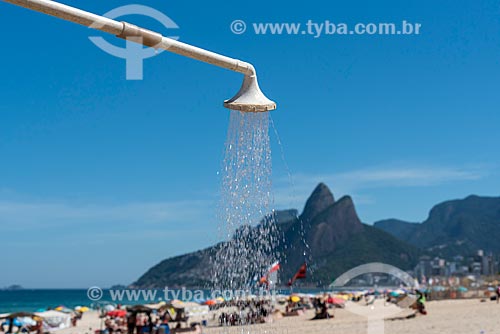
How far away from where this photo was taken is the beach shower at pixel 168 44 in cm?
299

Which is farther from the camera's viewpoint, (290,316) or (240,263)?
(290,316)

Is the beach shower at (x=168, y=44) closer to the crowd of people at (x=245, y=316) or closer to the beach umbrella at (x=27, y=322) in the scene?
the crowd of people at (x=245, y=316)

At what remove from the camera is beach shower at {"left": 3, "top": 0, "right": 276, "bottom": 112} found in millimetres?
2986

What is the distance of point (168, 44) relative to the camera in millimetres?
3338

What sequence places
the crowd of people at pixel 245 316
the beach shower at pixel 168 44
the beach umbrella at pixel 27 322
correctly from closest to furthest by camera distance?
the beach shower at pixel 168 44 → the crowd of people at pixel 245 316 → the beach umbrella at pixel 27 322

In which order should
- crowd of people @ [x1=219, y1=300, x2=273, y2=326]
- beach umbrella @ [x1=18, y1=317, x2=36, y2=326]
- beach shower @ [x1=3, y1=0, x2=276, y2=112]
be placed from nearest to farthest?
beach shower @ [x1=3, y1=0, x2=276, y2=112] < crowd of people @ [x1=219, y1=300, x2=273, y2=326] < beach umbrella @ [x1=18, y1=317, x2=36, y2=326]

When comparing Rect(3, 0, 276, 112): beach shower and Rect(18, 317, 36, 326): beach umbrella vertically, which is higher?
Rect(3, 0, 276, 112): beach shower

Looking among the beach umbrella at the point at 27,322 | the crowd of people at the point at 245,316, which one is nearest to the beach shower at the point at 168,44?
the crowd of people at the point at 245,316

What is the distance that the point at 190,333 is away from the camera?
2070cm

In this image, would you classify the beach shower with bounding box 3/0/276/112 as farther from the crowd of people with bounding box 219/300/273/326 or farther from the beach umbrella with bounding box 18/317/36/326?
the beach umbrella with bounding box 18/317/36/326

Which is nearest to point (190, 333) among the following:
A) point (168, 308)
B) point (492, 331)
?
point (492, 331)

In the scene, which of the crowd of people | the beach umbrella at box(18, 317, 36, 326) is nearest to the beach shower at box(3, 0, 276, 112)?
the crowd of people

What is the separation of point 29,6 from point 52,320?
32.4 meters

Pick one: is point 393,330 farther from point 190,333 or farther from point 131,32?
point 131,32
